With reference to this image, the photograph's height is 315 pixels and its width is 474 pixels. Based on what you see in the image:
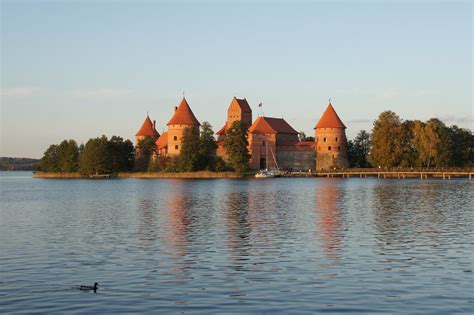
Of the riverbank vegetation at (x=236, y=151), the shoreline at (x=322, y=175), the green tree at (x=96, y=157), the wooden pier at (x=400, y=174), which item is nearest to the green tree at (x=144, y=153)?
the riverbank vegetation at (x=236, y=151)

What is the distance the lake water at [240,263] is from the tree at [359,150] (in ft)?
251

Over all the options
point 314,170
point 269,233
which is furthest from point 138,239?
point 314,170

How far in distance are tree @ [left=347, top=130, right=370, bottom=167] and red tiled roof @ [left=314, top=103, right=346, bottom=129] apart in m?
6.16

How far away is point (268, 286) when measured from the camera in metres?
13.1

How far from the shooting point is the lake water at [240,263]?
11805 millimetres

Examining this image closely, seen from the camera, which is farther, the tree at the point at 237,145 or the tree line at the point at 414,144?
the tree at the point at 237,145

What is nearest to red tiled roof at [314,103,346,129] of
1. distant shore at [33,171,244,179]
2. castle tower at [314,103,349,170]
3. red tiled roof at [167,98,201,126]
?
castle tower at [314,103,349,170]

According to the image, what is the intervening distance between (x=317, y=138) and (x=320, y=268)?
8878cm

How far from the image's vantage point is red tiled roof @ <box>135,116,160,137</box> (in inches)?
4648

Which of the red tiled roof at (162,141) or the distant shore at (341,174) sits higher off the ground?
the red tiled roof at (162,141)

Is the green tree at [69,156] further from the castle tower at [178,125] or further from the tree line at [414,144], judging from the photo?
the tree line at [414,144]

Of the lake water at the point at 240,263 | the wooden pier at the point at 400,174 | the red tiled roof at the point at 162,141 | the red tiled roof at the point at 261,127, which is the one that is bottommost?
the lake water at the point at 240,263

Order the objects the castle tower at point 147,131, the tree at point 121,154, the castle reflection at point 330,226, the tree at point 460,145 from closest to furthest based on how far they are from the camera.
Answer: the castle reflection at point 330,226 < the tree at point 460,145 < the tree at point 121,154 < the castle tower at point 147,131

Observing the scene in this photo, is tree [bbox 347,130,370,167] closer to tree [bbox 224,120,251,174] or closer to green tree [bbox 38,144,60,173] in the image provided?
tree [bbox 224,120,251,174]
